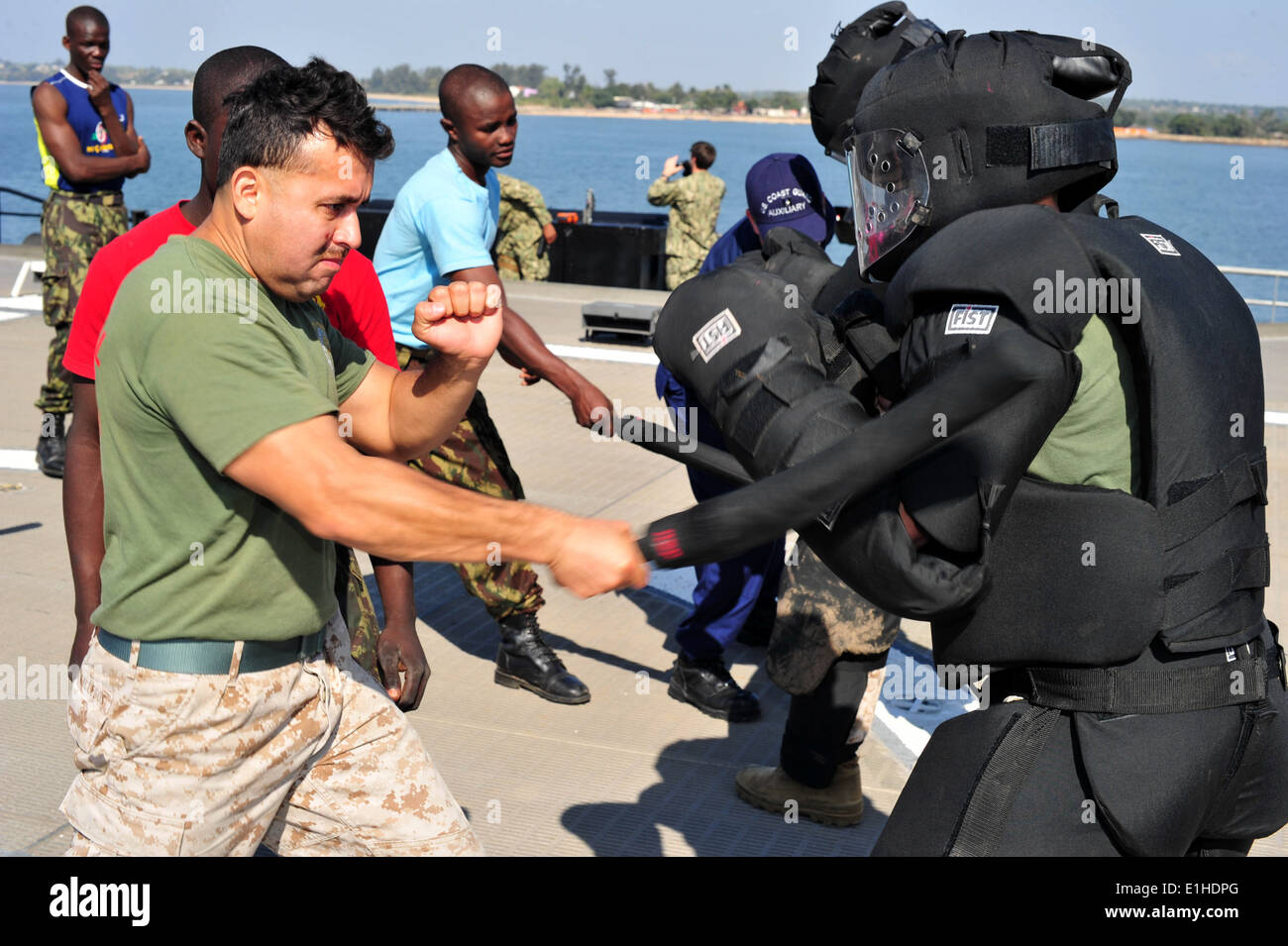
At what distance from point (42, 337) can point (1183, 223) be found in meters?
34.2

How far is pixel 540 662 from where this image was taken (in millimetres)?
4969

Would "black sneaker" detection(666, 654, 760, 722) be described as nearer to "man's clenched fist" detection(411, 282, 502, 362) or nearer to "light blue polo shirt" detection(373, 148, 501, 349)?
"light blue polo shirt" detection(373, 148, 501, 349)

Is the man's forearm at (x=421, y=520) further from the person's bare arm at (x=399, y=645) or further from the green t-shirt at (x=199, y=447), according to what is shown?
the person's bare arm at (x=399, y=645)

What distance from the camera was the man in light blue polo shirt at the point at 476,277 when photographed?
465 cm

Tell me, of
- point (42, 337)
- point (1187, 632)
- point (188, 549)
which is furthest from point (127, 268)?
point (42, 337)

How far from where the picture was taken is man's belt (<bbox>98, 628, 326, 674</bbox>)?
2299 millimetres

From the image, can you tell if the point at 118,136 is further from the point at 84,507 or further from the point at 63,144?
the point at 84,507

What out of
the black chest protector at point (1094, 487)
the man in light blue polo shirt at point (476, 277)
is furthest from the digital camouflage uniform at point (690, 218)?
the black chest protector at point (1094, 487)

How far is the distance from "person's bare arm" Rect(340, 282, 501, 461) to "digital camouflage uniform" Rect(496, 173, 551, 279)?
12.1 meters

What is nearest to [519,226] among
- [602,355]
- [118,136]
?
[602,355]

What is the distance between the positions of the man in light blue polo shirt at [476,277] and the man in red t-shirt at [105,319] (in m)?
1.06

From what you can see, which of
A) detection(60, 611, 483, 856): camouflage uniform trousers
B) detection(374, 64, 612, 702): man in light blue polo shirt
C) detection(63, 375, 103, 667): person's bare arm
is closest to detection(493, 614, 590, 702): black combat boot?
detection(374, 64, 612, 702): man in light blue polo shirt

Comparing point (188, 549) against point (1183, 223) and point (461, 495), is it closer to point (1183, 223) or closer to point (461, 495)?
point (461, 495)
